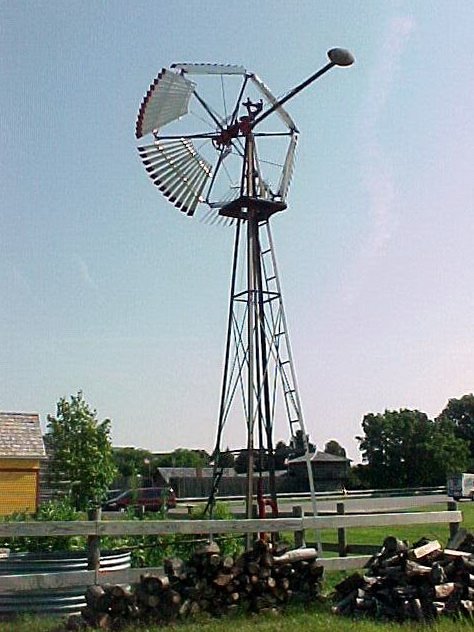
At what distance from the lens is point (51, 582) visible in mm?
8828

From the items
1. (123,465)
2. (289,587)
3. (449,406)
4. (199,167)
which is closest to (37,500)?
(199,167)

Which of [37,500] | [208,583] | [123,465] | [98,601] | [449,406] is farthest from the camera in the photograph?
[449,406]

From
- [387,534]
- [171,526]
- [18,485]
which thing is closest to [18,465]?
[18,485]

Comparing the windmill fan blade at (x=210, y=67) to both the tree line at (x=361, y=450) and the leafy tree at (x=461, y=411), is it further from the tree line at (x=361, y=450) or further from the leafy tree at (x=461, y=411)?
the leafy tree at (x=461, y=411)

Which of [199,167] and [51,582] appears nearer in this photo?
[51,582]

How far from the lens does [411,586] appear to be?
32.3ft

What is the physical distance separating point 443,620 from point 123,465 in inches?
3640

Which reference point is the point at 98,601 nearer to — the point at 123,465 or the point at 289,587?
the point at 289,587

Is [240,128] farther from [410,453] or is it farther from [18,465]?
[410,453]

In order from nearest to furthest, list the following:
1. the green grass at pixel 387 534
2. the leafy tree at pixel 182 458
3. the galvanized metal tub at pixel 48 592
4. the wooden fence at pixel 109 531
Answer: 1. the wooden fence at pixel 109 531
2. the galvanized metal tub at pixel 48 592
3. the green grass at pixel 387 534
4. the leafy tree at pixel 182 458

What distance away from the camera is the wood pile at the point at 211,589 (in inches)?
349

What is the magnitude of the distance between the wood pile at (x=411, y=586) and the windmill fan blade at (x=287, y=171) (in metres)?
8.90

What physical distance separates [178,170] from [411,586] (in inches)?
400

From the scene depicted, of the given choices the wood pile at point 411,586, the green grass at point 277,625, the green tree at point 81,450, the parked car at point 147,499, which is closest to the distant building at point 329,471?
the parked car at point 147,499
